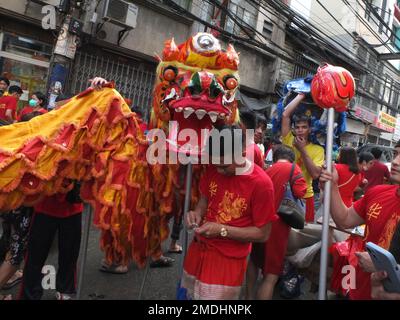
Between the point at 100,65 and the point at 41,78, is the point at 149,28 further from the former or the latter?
the point at 41,78

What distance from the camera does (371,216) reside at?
6.57 ft

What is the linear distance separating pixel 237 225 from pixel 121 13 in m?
7.59

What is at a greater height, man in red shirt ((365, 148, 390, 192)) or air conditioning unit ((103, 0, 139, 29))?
air conditioning unit ((103, 0, 139, 29))

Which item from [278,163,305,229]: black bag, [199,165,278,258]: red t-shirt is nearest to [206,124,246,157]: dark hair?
[199,165,278,258]: red t-shirt

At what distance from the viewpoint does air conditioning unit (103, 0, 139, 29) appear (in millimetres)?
8352

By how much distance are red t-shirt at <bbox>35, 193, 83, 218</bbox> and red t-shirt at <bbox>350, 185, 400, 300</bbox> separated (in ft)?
6.42

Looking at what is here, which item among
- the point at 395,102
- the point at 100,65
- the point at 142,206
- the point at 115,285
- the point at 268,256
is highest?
the point at 395,102

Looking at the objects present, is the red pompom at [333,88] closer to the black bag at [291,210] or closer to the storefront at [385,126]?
the black bag at [291,210]

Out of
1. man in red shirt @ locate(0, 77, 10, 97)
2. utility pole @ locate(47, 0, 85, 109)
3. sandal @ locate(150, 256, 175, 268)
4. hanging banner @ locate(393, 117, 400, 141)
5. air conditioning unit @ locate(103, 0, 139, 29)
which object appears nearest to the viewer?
sandal @ locate(150, 256, 175, 268)

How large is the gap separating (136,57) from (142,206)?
7732mm

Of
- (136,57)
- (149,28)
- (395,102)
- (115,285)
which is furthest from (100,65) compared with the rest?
(395,102)

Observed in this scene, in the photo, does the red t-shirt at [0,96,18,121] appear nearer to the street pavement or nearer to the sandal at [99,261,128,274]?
the street pavement

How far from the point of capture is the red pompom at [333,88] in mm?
2195

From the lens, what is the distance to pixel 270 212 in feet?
6.86
